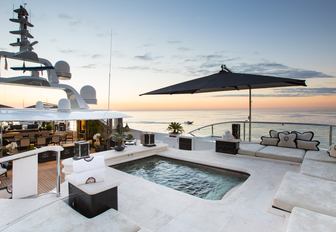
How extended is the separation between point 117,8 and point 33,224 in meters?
7.07

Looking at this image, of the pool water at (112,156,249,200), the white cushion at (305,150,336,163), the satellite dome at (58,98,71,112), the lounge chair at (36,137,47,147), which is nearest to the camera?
the pool water at (112,156,249,200)

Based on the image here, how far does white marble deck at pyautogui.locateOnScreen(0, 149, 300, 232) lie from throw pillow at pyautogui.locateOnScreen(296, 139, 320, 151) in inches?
76.1

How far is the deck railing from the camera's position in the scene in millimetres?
5508

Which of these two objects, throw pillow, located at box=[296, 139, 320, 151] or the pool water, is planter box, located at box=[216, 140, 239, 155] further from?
throw pillow, located at box=[296, 139, 320, 151]

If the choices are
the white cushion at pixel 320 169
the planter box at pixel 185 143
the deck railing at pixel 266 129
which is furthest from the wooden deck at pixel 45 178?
the white cushion at pixel 320 169

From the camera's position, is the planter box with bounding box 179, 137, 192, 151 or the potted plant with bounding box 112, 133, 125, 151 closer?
the potted plant with bounding box 112, 133, 125, 151

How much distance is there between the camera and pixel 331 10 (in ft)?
20.6

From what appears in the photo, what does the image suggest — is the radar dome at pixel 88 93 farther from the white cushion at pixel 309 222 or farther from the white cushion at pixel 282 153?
the white cushion at pixel 309 222

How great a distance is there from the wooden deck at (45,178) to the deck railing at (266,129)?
5.18 meters

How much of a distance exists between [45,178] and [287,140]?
7.03 metres

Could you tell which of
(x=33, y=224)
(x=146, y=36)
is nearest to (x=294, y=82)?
(x=33, y=224)

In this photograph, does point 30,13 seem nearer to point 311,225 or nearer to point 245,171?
point 245,171

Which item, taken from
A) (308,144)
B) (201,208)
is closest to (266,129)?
(308,144)

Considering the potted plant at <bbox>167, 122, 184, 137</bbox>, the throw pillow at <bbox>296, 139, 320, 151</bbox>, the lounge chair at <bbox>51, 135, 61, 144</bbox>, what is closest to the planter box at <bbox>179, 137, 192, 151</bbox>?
the potted plant at <bbox>167, 122, 184, 137</bbox>
